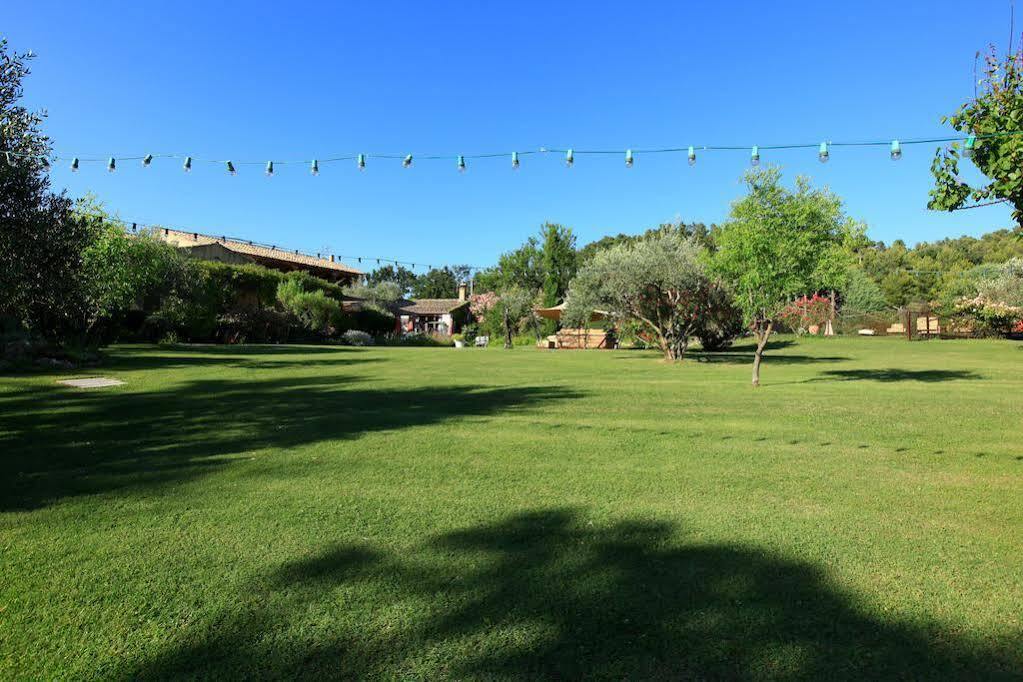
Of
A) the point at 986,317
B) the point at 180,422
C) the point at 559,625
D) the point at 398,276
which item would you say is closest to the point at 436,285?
the point at 398,276

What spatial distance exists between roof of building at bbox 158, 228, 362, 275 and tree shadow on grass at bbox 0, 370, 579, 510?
42.7 meters

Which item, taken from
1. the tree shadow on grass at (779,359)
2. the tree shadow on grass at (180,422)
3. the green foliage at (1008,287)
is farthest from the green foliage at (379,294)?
the tree shadow on grass at (180,422)

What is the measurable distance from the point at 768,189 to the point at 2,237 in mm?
13376

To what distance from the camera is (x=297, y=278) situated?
42.5 m

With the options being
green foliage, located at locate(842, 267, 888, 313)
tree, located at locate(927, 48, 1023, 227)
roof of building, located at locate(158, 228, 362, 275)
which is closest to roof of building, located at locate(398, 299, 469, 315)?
roof of building, located at locate(158, 228, 362, 275)

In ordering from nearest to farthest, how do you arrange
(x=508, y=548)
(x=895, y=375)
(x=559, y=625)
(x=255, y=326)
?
(x=559, y=625) < (x=508, y=548) < (x=895, y=375) < (x=255, y=326)

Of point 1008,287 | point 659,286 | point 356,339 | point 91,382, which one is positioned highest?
point 1008,287

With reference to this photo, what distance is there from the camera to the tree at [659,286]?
23.9 meters

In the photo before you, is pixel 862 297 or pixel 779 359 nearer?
pixel 779 359

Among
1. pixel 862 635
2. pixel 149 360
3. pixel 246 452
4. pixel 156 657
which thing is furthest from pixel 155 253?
pixel 862 635

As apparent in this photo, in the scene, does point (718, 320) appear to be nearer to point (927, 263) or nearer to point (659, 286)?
point (659, 286)

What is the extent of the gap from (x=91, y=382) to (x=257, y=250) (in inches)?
1951

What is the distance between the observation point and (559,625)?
2.83 metres

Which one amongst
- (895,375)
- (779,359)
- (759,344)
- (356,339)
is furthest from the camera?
(356,339)
